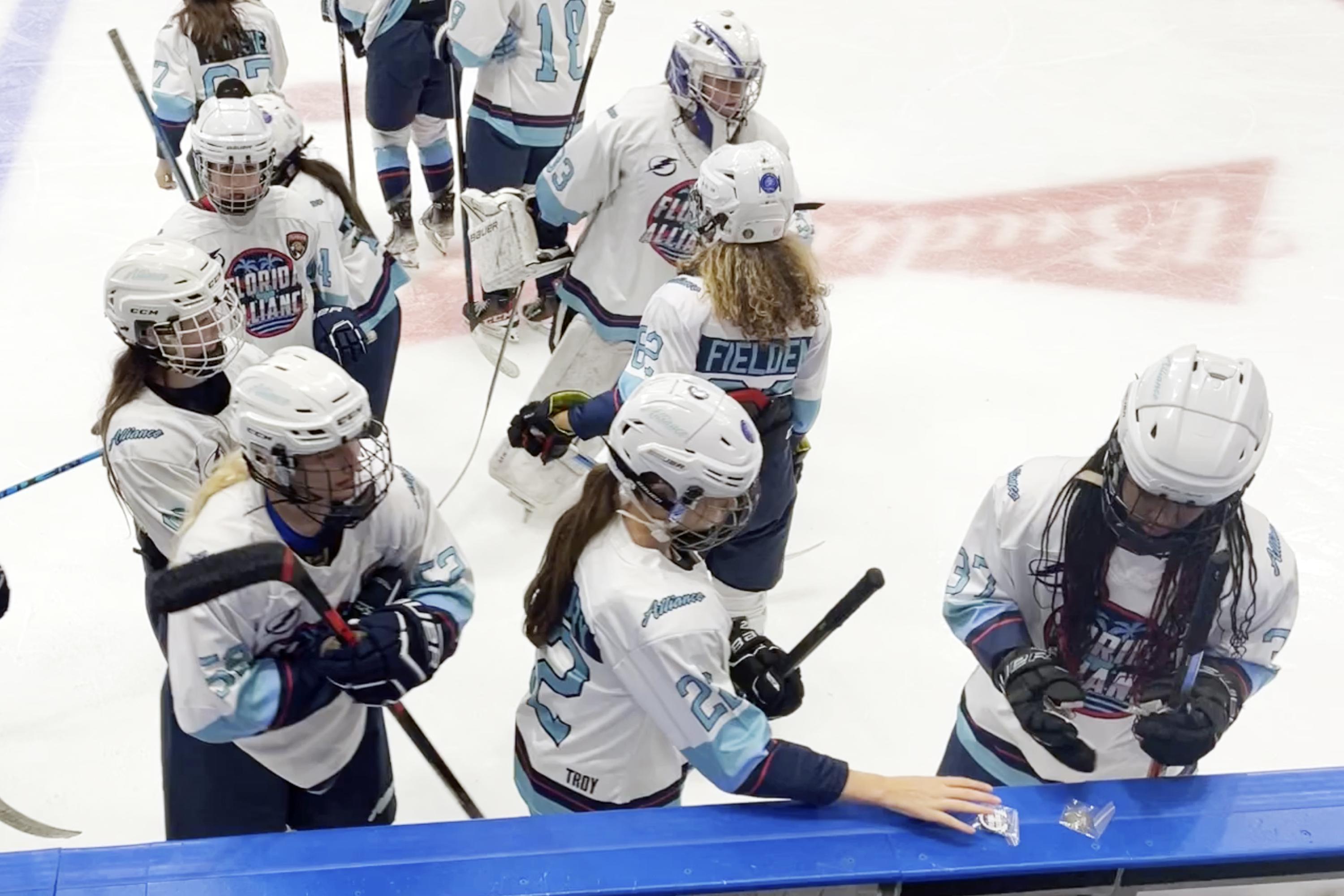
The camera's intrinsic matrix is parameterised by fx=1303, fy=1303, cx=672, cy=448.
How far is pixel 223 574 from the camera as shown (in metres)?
1.47

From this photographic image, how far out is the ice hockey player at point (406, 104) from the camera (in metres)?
4.20

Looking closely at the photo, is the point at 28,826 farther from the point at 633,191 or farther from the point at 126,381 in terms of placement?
the point at 633,191

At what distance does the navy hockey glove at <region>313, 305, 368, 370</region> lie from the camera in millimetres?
2633

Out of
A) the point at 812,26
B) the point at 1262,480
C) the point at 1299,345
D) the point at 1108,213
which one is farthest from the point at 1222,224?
the point at 812,26

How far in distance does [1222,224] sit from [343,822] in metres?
3.96

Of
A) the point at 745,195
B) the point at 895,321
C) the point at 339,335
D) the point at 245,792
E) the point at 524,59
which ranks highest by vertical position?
the point at 745,195

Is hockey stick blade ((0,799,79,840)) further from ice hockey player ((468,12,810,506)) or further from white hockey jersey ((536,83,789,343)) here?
white hockey jersey ((536,83,789,343))

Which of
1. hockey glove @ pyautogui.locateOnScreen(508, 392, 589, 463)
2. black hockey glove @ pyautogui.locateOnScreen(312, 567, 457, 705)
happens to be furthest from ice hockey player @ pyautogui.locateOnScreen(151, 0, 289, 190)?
black hockey glove @ pyautogui.locateOnScreen(312, 567, 457, 705)

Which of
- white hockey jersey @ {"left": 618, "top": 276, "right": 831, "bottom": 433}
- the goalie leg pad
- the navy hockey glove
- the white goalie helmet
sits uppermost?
the white goalie helmet

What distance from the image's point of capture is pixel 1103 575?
1.68 meters

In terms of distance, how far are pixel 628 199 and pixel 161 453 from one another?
132 centimetres

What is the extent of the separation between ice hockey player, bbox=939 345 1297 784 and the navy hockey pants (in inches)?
34.6

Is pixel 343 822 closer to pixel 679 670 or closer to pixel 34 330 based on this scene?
pixel 679 670

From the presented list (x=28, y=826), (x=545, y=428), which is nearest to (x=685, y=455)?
(x=545, y=428)
